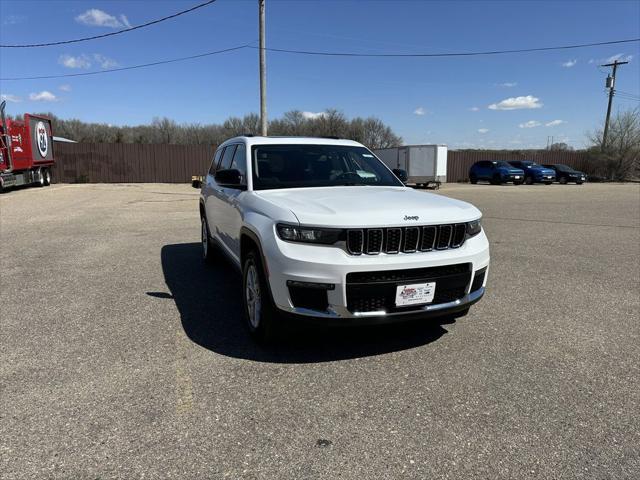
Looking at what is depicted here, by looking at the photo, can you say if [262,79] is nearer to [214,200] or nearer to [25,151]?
[25,151]

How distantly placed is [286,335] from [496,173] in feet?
101

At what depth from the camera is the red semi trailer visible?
59.4 feet

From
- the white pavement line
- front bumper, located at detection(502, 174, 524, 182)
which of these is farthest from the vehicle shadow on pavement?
front bumper, located at detection(502, 174, 524, 182)

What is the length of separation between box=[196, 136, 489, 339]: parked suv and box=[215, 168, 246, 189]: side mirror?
24 cm

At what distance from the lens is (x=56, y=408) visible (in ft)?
9.66

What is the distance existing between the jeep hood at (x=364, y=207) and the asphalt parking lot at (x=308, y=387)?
0.86 metres

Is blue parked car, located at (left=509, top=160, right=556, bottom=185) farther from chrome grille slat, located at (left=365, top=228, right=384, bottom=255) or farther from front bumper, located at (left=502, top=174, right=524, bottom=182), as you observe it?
chrome grille slat, located at (left=365, top=228, right=384, bottom=255)

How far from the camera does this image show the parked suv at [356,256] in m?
3.26

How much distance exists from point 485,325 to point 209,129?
79.0m

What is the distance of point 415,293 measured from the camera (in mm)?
3387

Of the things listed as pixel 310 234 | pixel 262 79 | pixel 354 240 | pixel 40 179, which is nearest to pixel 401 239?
pixel 354 240

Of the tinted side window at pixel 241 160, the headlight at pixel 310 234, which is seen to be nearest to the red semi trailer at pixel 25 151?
the tinted side window at pixel 241 160

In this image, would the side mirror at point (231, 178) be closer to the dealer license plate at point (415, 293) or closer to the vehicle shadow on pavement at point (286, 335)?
the vehicle shadow on pavement at point (286, 335)

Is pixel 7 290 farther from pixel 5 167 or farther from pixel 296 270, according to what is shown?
pixel 5 167
